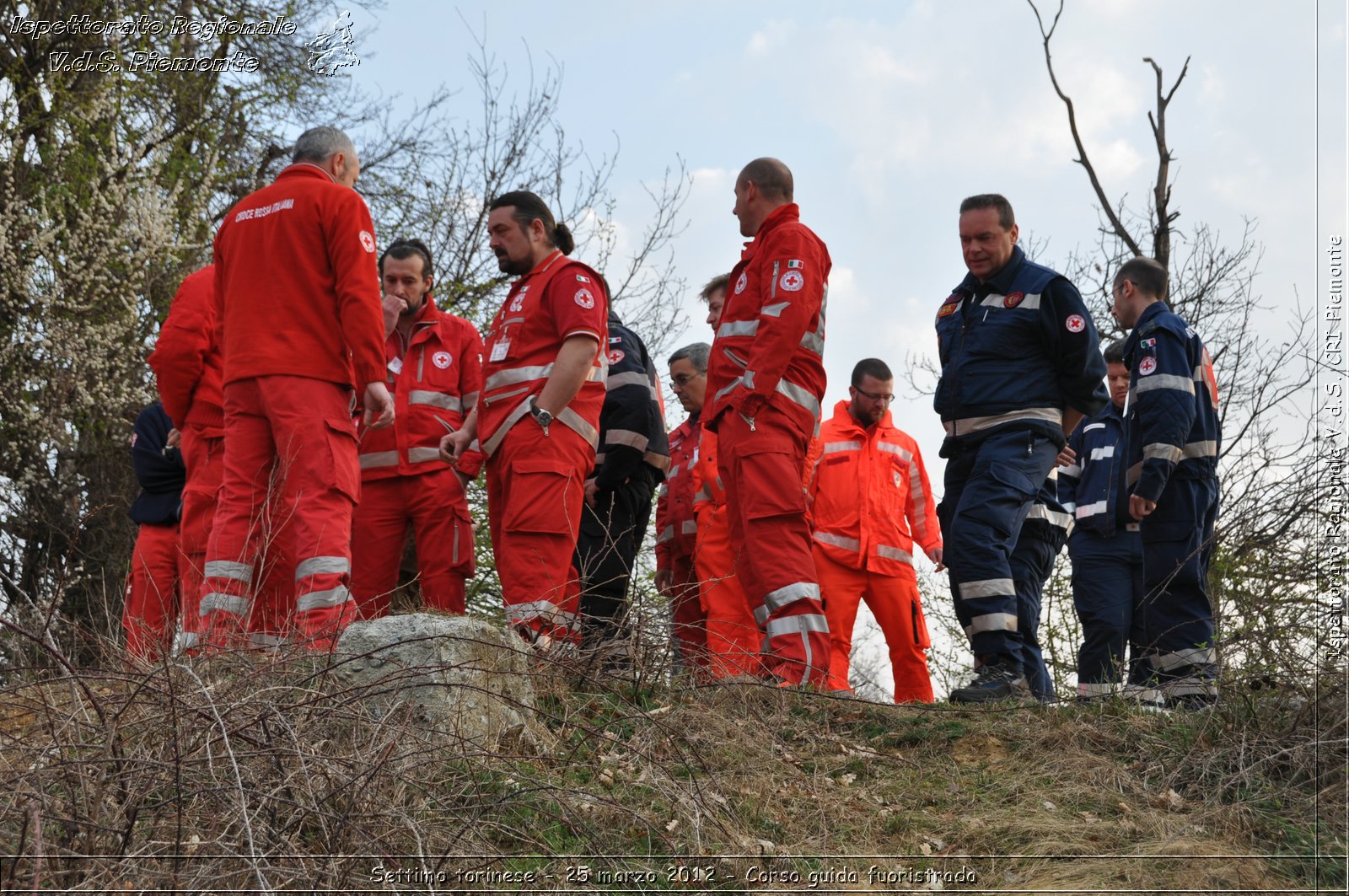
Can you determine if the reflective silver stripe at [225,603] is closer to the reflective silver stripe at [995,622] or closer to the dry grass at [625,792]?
the dry grass at [625,792]

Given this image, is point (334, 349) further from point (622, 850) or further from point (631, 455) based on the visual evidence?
point (622, 850)

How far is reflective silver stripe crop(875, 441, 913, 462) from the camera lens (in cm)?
806

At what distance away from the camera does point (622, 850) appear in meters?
3.58

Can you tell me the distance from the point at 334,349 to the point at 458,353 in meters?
1.59

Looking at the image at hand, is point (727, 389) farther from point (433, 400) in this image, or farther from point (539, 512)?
point (433, 400)

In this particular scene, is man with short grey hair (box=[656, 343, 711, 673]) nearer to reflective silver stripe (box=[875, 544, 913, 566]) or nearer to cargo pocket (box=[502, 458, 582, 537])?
reflective silver stripe (box=[875, 544, 913, 566])

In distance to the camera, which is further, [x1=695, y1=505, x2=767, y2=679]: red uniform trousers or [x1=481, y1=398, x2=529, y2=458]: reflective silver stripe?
[x1=695, y1=505, x2=767, y2=679]: red uniform trousers

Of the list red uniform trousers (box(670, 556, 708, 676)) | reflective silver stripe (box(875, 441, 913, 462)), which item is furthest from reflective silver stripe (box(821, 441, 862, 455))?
red uniform trousers (box(670, 556, 708, 676))

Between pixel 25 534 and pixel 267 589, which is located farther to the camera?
pixel 25 534

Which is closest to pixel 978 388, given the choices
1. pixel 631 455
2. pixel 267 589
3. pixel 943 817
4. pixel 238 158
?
pixel 631 455

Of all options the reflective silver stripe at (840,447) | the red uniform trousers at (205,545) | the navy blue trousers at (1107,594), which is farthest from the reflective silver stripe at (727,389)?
the navy blue trousers at (1107,594)

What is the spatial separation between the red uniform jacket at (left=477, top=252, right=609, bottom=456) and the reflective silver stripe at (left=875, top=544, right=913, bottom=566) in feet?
7.64

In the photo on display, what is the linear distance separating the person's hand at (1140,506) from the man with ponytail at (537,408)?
2.48m

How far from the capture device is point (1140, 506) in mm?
5793
